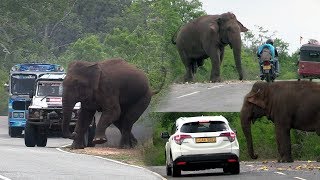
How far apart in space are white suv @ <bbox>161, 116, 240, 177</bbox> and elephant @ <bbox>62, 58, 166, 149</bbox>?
12.4 meters

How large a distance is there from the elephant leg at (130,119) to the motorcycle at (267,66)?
7.16m

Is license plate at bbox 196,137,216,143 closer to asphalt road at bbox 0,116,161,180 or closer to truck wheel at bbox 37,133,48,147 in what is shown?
asphalt road at bbox 0,116,161,180

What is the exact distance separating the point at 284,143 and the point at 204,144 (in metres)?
6.92

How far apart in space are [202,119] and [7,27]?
77.4 m

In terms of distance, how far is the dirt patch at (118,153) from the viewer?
3576cm

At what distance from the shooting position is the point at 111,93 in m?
42.3

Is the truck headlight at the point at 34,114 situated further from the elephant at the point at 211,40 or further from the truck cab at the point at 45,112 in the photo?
the elephant at the point at 211,40

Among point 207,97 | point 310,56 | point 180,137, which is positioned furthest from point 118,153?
point 310,56

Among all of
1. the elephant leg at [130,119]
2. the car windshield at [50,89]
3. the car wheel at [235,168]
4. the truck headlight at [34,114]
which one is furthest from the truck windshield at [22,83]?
the car wheel at [235,168]

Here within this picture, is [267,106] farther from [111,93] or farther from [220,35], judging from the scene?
[220,35]

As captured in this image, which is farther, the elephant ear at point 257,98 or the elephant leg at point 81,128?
the elephant leg at point 81,128

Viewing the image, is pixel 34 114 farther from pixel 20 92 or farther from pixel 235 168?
pixel 235 168

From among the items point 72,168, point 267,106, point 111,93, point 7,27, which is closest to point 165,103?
point 111,93

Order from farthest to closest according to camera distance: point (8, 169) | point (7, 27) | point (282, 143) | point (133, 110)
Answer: point (7, 27), point (133, 110), point (282, 143), point (8, 169)
